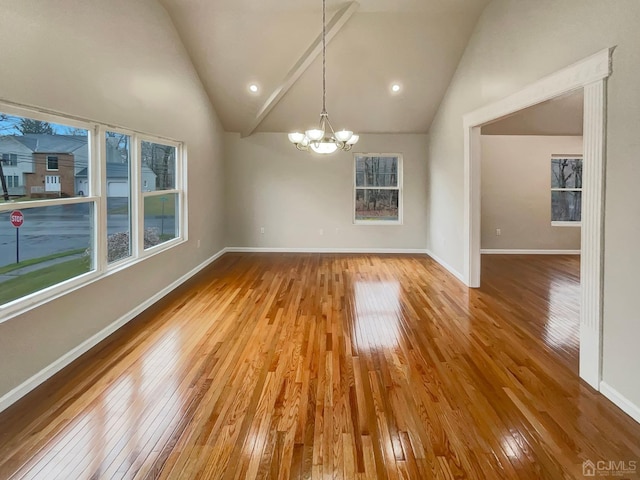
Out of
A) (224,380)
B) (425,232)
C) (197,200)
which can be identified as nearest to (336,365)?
(224,380)

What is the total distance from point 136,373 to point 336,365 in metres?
1.50

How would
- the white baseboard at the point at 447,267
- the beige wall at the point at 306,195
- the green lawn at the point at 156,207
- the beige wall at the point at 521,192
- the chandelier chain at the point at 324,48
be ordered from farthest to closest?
the beige wall at the point at 306,195 → the beige wall at the point at 521,192 → the white baseboard at the point at 447,267 → the chandelier chain at the point at 324,48 → the green lawn at the point at 156,207

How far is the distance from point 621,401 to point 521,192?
620 cm

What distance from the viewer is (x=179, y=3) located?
4938mm

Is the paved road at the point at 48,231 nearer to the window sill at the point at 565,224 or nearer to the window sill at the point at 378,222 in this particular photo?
the window sill at the point at 378,222

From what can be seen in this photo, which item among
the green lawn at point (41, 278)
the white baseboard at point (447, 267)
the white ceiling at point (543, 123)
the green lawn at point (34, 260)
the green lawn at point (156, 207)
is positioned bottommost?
the white baseboard at point (447, 267)

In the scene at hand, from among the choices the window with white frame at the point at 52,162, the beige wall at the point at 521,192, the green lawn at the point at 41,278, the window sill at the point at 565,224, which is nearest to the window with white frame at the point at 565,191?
the window sill at the point at 565,224

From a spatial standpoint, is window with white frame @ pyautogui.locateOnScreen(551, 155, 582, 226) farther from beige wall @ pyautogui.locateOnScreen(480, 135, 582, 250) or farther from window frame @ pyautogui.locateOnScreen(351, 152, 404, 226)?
window frame @ pyautogui.locateOnScreen(351, 152, 404, 226)

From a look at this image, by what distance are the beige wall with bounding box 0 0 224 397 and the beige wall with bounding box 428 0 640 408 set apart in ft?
12.5

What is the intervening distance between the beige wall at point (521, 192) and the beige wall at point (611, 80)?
11.2ft

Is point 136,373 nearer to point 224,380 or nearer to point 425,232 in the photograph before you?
point 224,380

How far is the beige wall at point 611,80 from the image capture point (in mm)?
2404

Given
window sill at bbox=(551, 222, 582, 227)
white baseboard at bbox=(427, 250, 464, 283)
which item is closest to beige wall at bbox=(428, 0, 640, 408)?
white baseboard at bbox=(427, 250, 464, 283)

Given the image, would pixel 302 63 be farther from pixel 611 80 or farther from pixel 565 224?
pixel 565 224
